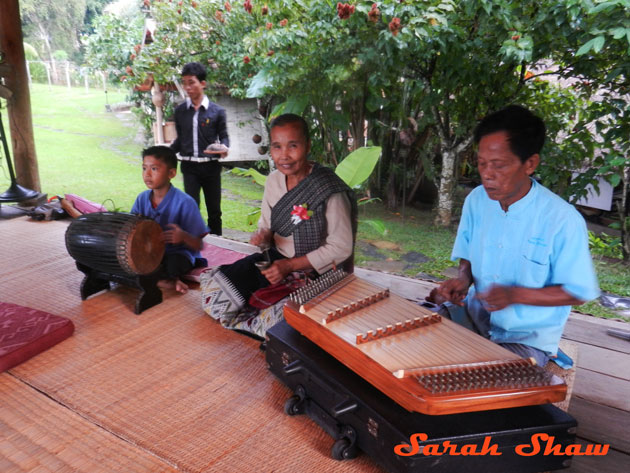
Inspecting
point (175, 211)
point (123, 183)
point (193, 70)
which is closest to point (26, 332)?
point (175, 211)

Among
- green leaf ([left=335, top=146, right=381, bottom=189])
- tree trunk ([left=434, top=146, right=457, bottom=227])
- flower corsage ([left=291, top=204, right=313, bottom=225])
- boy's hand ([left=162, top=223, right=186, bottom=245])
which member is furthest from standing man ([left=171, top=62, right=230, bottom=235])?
tree trunk ([left=434, top=146, right=457, bottom=227])

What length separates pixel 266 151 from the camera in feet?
26.0

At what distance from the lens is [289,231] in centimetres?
256

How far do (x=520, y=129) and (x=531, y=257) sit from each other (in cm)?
49

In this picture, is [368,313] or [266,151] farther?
[266,151]

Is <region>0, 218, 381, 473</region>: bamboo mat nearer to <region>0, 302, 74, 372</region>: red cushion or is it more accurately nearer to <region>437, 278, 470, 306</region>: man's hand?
<region>0, 302, 74, 372</region>: red cushion

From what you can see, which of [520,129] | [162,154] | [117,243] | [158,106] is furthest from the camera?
[158,106]

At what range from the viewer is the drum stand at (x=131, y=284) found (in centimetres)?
286

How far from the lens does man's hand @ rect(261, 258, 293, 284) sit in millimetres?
2313

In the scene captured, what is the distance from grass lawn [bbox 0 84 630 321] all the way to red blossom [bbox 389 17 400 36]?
2.08 meters

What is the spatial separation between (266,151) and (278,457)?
6670mm

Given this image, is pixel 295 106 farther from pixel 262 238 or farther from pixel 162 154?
pixel 262 238

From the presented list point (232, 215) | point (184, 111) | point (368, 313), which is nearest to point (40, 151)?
point (232, 215)

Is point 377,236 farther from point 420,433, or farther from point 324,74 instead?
point 420,433
